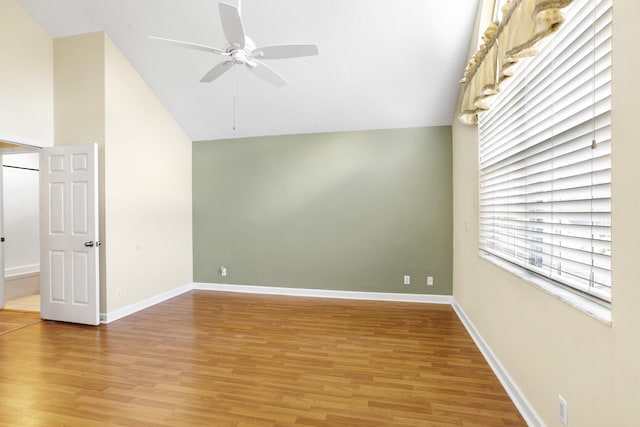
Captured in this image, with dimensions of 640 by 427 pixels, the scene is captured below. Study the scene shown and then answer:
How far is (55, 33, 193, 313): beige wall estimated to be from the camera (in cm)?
366

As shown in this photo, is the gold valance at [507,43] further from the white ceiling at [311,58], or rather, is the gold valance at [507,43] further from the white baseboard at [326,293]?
the white baseboard at [326,293]

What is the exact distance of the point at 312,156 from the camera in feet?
16.0

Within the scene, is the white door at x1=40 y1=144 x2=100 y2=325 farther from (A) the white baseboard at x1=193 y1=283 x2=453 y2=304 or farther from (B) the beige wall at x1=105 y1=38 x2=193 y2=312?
(A) the white baseboard at x1=193 y1=283 x2=453 y2=304

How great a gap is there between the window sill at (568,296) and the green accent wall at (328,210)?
2274 mm

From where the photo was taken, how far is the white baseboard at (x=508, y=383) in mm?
1888

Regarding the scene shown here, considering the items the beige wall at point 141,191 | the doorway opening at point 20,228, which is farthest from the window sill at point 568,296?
the doorway opening at point 20,228

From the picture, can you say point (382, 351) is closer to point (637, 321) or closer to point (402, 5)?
point (637, 321)

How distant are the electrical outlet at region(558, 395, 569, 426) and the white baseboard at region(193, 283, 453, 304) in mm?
2899

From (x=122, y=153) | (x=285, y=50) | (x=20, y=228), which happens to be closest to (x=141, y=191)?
(x=122, y=153)

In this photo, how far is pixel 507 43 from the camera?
77.0 inches

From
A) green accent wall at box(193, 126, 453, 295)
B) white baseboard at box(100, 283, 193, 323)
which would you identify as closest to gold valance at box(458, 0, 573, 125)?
green accent wall at box(193, 126, 453, 295)

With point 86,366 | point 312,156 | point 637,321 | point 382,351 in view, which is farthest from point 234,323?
point 637,321

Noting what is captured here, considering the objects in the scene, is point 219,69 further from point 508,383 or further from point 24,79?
point 508,383

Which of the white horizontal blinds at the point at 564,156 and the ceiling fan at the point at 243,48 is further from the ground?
the ceiling fan at the point at 243,48
